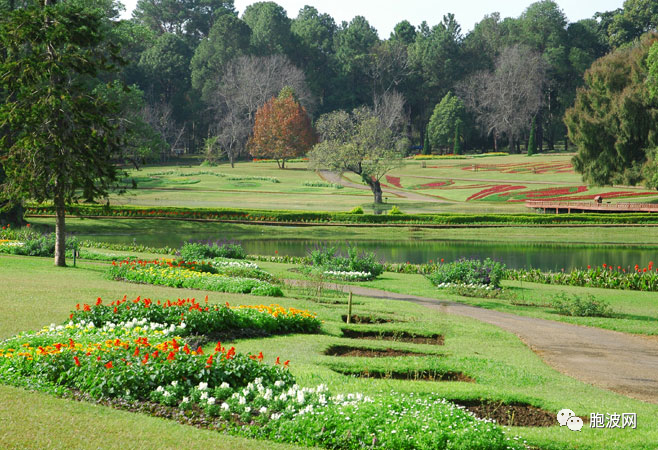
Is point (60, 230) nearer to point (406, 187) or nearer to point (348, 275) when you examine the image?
point (348, 275)

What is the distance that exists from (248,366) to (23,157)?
14.5 meters

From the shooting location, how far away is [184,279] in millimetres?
18125

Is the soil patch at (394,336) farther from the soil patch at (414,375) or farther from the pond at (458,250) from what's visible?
the pond at (458,250)

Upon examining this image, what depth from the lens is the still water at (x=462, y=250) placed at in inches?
1149

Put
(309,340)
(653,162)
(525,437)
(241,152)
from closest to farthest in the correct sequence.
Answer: (525,437), (309,340), (653,162), (241,152)

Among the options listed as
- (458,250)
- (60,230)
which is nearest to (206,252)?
(60,230)

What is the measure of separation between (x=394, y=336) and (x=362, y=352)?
4.99ft

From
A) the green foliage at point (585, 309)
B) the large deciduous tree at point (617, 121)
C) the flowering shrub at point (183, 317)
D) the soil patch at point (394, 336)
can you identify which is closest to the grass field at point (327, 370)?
the soil patch at point (394, 336)

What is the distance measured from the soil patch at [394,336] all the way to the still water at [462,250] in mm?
14086

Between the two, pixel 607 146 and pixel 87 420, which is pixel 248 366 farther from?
pixel 607 146

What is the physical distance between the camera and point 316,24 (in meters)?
109

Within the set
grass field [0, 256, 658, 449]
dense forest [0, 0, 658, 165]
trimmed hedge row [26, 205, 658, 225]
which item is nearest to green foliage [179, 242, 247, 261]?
grass field [0, 256, 658, 449]

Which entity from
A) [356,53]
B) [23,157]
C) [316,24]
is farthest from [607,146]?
[316,24]

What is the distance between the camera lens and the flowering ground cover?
6.77 m
